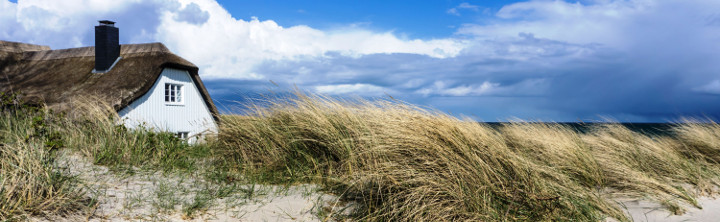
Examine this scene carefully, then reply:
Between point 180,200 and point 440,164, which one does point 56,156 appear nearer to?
point 180,200

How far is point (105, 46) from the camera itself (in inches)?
624

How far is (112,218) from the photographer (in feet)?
11.3

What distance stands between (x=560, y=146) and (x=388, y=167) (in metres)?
2.92

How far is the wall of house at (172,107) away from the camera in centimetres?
1422

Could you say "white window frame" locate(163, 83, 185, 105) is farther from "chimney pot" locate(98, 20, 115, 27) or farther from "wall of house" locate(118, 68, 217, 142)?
"chimney pot" locate(98, 20, 115, 27)

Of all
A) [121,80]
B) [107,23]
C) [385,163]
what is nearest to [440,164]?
[385,163]

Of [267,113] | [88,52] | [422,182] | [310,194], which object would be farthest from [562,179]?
[88,52]

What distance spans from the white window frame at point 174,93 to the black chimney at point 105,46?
7.13ft

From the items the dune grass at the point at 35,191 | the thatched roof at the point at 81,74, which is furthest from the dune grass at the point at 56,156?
the thatched roof at the point at 81,74

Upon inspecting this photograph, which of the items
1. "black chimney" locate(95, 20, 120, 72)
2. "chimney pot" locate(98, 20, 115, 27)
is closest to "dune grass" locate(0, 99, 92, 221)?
"black chimney" locate(95, 20, 120, 72)

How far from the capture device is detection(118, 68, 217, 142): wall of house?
14.2 metres

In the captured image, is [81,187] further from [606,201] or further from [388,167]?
[606,201]

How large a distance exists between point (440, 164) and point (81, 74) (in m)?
16.1

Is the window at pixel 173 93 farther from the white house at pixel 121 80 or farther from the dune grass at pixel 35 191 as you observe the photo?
the dune grass at pixel 35 191
